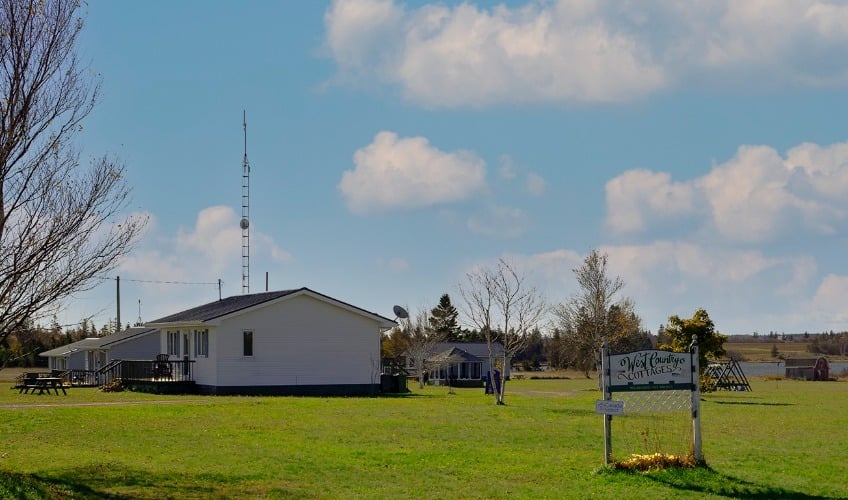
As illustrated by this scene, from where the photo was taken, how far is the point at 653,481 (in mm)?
15461

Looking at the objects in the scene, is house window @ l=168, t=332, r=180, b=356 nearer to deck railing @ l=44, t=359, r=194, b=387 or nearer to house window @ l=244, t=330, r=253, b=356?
deck railing @ l=44, t=359, r=194, b=387

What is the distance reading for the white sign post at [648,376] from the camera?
650 inches

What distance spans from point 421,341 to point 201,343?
2853cm

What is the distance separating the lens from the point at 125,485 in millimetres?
14078

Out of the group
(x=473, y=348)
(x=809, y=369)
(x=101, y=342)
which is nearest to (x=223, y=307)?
(x=101, y=342)

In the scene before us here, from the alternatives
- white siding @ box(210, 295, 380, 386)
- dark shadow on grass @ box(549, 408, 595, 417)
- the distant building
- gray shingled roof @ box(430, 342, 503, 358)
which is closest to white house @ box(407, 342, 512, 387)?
gray shingled roof @ box(430, 342, 503, 358)

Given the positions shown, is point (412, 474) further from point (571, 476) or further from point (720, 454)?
point (720, 454)

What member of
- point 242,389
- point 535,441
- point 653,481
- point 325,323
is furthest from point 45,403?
point 653,481

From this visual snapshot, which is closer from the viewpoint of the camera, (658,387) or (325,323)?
(658,387)

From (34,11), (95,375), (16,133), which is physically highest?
(34,11)

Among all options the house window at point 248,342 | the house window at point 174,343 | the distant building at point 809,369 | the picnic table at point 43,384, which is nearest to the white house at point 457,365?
the distant building at point 809,369

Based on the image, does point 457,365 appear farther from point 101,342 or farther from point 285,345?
point 285,345

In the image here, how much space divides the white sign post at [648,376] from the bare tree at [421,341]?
3956 centimetres

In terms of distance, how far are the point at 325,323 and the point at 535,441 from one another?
22059 millimetres
